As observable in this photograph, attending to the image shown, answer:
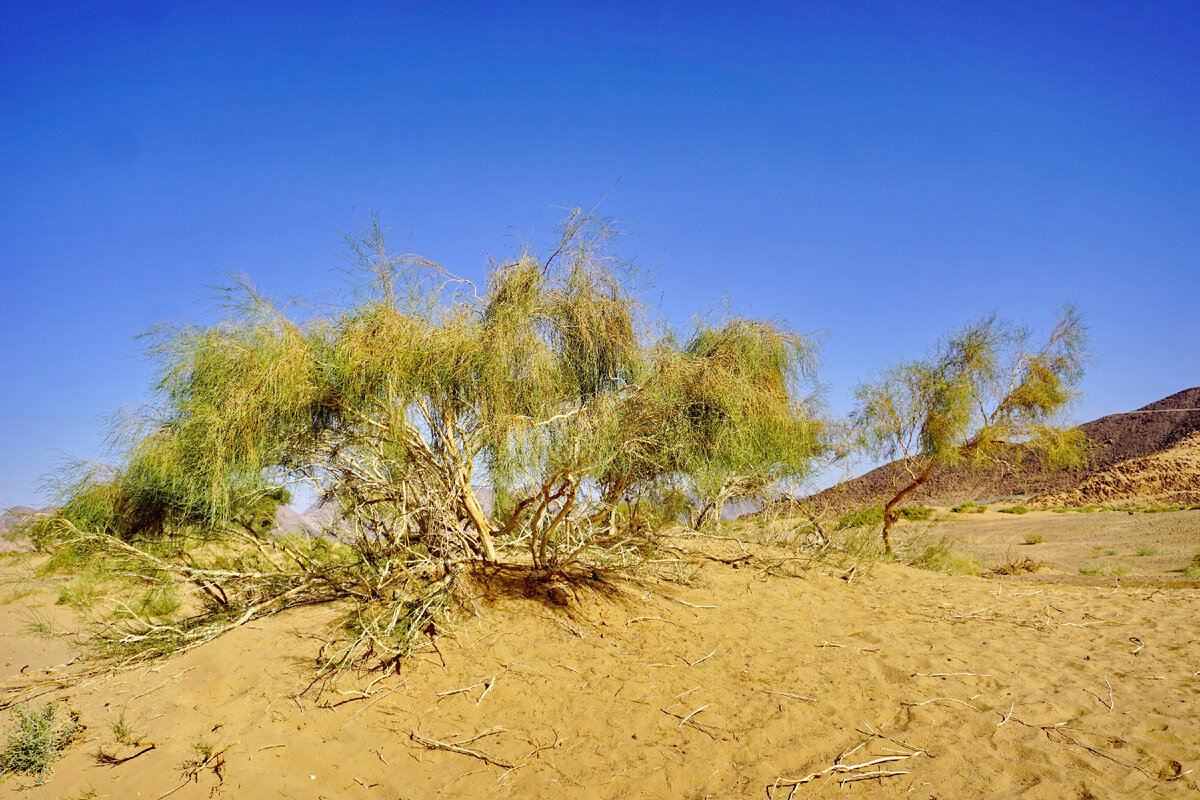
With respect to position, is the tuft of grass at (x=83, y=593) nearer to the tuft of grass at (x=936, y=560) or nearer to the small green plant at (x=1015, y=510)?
the tuft of grass at (x=936, y=560)

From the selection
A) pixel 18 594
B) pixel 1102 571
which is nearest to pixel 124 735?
A: pixel 18 594

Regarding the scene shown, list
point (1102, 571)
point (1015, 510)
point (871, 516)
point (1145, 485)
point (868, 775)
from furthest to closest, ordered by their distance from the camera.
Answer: point (1145, 485)
point (1015, 510)
point (871, 516)
point (1102, 571)
point (868, 775)

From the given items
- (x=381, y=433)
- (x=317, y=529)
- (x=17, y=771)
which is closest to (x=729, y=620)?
(x=381, y=433)

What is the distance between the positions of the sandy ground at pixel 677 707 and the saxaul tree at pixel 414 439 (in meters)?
0.70

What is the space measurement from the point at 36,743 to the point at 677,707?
505 centimetres

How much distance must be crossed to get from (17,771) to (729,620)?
248 inches

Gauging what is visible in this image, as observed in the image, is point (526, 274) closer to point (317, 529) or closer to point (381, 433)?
point (381, 433)

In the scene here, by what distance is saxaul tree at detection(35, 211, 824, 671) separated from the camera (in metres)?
7.08

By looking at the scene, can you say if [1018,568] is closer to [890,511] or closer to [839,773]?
[890,511]

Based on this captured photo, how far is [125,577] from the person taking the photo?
852 centimetres

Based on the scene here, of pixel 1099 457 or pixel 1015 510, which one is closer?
pixel 1015 510

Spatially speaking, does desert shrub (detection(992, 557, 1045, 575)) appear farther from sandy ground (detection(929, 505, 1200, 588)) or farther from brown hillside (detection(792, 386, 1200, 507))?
brown hillside (detection(792, 386, 1200, 507))

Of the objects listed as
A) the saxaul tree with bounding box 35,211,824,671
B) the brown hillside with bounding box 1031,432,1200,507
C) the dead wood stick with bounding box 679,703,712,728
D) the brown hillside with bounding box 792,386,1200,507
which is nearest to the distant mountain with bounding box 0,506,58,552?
the saxaul tree with bounding box 35,211,824,671

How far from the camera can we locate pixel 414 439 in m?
7.31
